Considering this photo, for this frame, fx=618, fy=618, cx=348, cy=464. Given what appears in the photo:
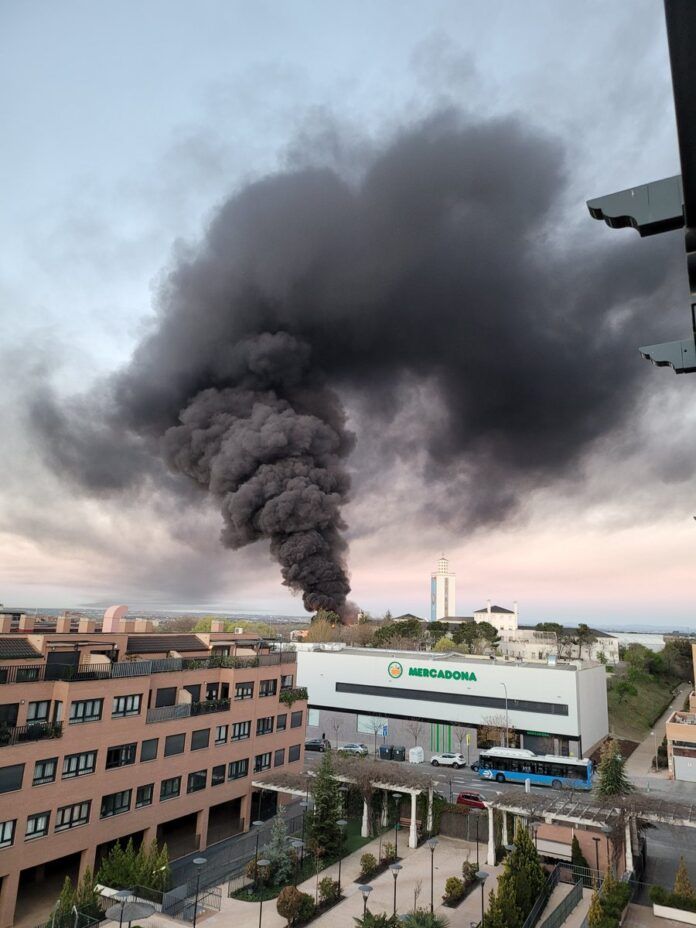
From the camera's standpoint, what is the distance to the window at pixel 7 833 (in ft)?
63.9

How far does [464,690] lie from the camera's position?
1789 inches

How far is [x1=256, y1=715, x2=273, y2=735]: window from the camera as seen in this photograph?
3114 centimetres

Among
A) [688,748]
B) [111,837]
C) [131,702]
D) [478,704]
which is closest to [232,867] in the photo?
[111,837]

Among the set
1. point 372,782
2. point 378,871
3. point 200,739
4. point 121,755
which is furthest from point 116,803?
point 372,782

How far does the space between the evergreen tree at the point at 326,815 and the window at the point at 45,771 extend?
33.8 ft

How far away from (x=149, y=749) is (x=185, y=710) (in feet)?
7.56

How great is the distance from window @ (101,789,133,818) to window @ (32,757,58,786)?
105 inches

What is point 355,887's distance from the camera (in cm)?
2234

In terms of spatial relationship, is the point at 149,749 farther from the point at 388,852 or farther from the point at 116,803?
the point at 388,852

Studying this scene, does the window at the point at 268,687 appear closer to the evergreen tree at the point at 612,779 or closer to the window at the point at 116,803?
the window at the point at 116,803

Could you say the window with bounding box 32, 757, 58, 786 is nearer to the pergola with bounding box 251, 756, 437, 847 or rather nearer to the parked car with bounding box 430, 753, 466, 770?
the pergola with bounding box 251, 756, 437, 847

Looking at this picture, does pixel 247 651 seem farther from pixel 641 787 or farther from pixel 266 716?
pixel 641 787

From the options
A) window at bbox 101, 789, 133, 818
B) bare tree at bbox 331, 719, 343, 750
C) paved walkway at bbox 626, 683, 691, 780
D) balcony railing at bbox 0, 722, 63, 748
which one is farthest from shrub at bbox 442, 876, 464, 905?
bare tree at bbox 331, 719, 343, 750

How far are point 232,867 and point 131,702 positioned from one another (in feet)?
24.4
